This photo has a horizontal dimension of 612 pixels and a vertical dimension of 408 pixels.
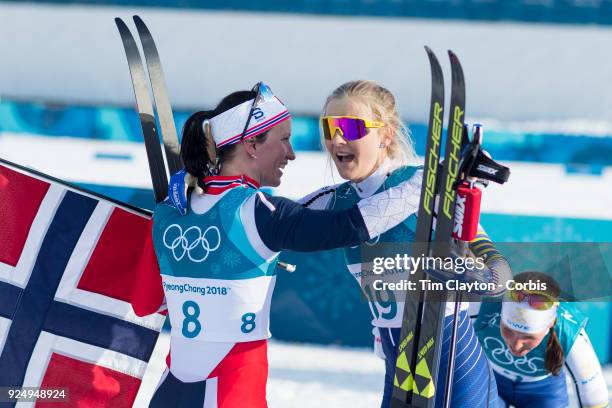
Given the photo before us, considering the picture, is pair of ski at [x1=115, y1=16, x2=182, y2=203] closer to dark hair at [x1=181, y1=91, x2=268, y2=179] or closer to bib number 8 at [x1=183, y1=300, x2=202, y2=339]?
dark hair at [x1=181, y1=91, x2=268, y2=179]

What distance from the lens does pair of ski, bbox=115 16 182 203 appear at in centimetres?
301

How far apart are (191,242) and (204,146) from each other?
0.29 metres

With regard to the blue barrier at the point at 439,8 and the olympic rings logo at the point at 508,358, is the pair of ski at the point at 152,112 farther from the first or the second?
the blue barrier at the point at 439,8

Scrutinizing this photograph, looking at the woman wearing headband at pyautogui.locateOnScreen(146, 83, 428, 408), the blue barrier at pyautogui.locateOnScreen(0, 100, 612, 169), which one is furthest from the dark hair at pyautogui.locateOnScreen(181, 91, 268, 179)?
the blue barrier at pyautogui.locateOnScreen(0, 100, 612, 169)

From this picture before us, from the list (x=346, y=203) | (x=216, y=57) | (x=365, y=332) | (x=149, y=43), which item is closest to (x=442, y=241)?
(x=346, y=203)

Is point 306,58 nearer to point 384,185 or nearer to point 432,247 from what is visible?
point 384,185

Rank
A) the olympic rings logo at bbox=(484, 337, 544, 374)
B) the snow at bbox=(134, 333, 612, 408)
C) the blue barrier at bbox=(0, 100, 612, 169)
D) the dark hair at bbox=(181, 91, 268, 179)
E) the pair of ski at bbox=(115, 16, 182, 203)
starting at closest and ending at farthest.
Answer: the dark hair at bbox=(181, 91, 268, 179) < the pair of ski at bbox=(115, 16, 182, 203) < the olympic rings logo at bbox=(484, 337, 544, 374) < the snow at bbox=(134, 333, 612, 408) < the blue barrier at bbox=(0, 100, 612, 169)

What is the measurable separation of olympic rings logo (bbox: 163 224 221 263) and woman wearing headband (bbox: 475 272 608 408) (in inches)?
48.0

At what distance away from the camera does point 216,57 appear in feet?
27.7

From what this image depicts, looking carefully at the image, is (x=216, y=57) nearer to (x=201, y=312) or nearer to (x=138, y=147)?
(x=138, y=147)

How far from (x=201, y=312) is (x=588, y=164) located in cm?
378

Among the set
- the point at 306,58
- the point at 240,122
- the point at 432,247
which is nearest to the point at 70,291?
the point at 240,122

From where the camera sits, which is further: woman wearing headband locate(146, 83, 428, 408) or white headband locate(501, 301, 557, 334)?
white headband locate(501, 301, 557, 334)

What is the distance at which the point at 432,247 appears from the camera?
7.86 feet
